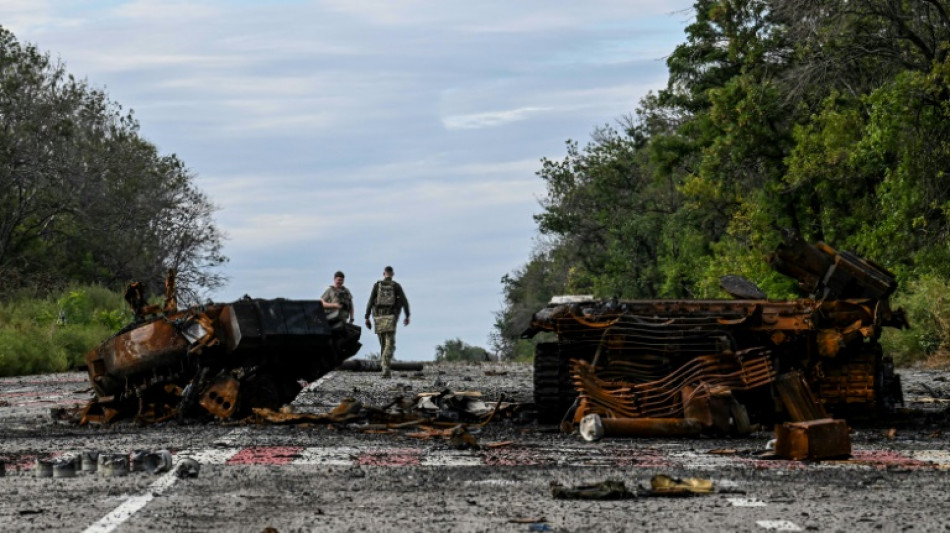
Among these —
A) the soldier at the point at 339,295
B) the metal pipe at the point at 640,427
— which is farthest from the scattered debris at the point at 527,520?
the soldier at the point at 339,295

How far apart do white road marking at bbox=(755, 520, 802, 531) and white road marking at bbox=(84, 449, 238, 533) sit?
3546 mm

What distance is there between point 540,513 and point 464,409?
9641 mm

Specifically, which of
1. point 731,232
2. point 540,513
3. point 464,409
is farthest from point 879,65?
point 540,513

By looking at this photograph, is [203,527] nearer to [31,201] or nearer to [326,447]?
[326,447]

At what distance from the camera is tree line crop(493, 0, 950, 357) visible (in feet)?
126

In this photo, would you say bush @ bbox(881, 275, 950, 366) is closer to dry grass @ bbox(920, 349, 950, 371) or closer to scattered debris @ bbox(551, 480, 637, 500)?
dry grass @ bbox(920, 349, 950, 371)

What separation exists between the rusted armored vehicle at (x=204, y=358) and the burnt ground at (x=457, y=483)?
2.20ft

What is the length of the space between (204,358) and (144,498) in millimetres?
8308

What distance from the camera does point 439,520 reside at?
9570mm

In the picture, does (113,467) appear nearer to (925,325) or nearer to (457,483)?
→ (457,483)

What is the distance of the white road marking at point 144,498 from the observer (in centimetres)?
927

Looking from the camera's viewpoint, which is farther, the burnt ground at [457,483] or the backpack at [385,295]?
the backpack at [385,295]

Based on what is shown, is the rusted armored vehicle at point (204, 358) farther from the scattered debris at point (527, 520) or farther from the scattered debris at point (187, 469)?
the scattered debris at point (527, 520)

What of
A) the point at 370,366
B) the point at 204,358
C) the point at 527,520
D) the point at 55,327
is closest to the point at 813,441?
the point at 527,520
